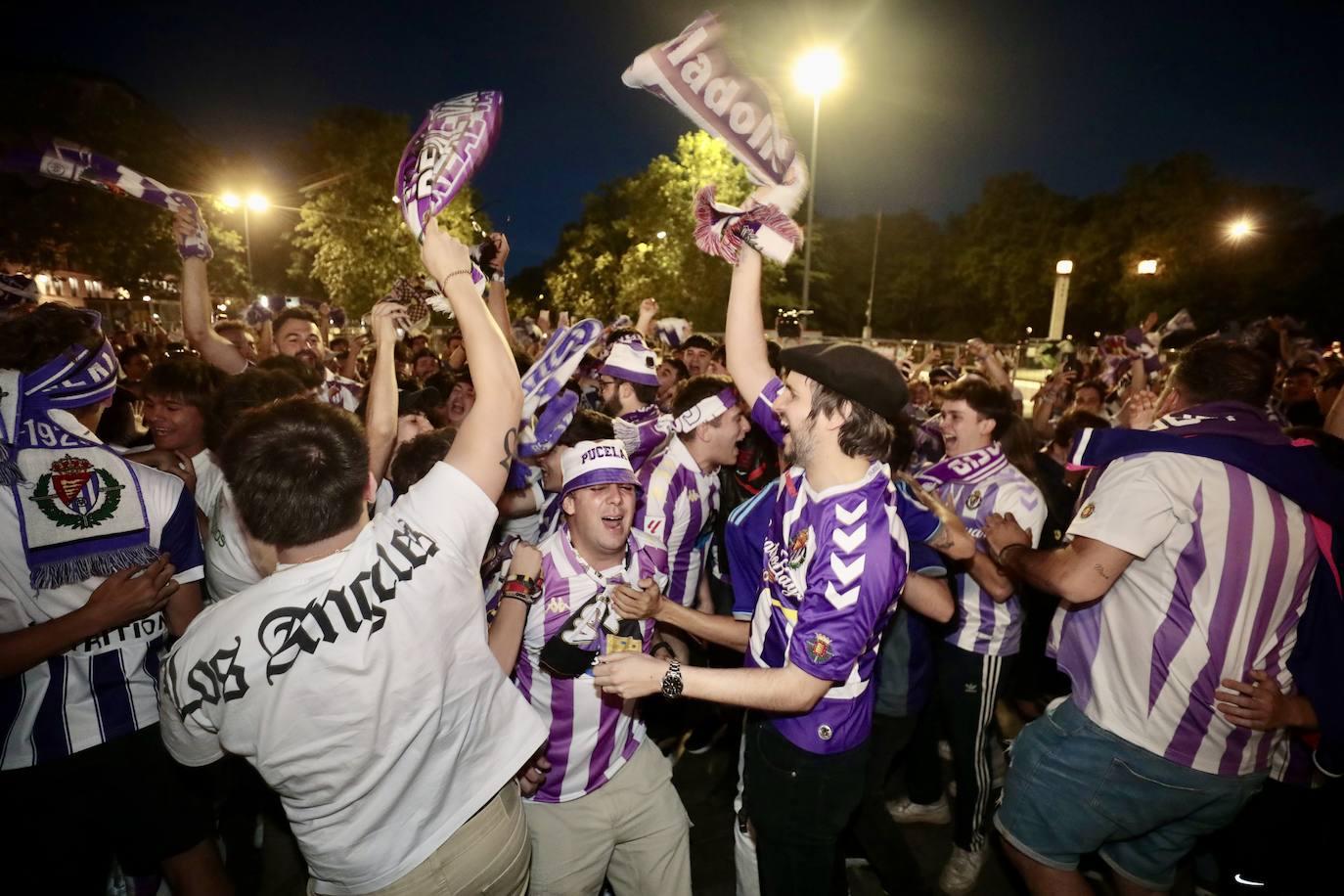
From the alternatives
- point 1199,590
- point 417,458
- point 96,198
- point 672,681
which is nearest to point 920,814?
point 1199,590

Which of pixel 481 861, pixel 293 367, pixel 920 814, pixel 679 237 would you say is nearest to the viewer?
pixel 481 861

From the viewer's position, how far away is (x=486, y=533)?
1.87 metres

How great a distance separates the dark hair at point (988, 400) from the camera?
3.89 metres

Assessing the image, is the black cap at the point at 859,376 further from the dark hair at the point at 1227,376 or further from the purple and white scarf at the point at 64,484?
A: the purple and white scarf at the point at 64,484

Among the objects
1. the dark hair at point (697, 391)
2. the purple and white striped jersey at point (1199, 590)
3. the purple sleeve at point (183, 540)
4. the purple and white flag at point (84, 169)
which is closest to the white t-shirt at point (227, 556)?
the purple sleeve at point (183, 540)

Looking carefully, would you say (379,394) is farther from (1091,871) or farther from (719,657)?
(1091,871)

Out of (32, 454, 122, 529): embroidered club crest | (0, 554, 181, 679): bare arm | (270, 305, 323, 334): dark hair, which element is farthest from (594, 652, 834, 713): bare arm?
(270, 305, 323, 334): dark hair

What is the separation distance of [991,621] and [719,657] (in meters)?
2.06

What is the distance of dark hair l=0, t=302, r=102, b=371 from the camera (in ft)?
8.12

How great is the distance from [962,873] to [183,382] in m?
5.23

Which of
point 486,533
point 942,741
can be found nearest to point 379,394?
point 486,533

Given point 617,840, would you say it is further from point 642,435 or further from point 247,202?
point 247,202

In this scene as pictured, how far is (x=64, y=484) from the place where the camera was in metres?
2.37

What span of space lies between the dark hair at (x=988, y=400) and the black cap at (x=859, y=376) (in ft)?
6.20
